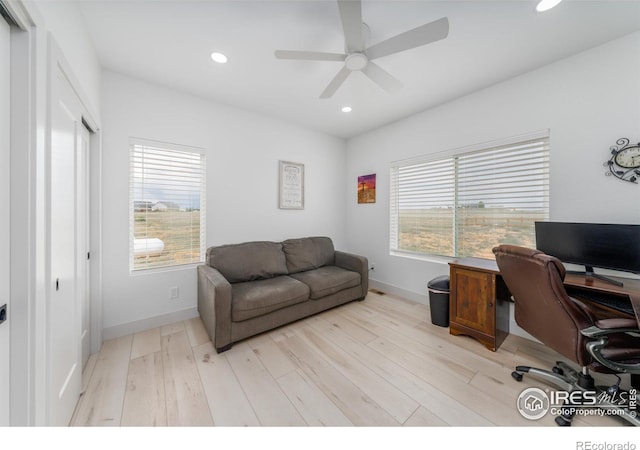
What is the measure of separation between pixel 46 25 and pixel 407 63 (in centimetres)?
244

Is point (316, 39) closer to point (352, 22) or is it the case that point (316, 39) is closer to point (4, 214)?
point (352, 22)

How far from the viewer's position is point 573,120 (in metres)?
2.00

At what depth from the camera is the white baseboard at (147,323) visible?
2193 mm

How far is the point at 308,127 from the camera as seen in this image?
363cm

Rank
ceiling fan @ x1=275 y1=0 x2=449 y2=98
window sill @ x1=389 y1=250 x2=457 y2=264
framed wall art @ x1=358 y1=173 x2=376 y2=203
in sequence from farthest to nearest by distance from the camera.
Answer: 1. framed wall art @ x1=358 y1=173 x2=376 y2=203
2. window sill @ x1=389 y1=250 x2=457 y2=264
3. ceiling fan @ x1=275 y1=0 x2=449 y2=98

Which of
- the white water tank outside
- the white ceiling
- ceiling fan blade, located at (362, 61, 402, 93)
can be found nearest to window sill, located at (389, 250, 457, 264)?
the white ceiling

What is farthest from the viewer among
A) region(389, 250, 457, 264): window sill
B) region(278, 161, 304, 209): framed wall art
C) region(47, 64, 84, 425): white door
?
region(278, 161, 304, 209): framed wall art

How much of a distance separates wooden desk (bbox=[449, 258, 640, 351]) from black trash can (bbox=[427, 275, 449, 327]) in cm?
12

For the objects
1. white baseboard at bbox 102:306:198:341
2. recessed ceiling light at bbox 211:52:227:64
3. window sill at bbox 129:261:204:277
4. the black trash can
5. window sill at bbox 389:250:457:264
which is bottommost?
white baseboard at bbox 102:306:198:341

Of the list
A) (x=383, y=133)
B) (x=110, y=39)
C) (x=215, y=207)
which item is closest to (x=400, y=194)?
(x=383, y=133)

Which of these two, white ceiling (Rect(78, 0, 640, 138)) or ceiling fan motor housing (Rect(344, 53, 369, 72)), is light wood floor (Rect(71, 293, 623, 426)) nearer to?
ceiling fan motor housing (Rect(344, 53, 369, 72))

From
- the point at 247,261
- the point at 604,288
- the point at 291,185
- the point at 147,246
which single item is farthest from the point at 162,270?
the point at 604,288

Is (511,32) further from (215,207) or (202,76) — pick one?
(215,207)

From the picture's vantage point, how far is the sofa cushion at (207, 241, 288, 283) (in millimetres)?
2562
